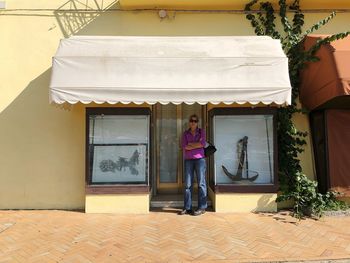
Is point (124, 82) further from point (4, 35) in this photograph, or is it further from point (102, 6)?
point (4, 35)

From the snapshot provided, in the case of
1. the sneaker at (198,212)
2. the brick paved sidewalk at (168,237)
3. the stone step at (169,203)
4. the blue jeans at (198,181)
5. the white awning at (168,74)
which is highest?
the white awning at (168,74)

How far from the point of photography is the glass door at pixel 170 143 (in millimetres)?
8367

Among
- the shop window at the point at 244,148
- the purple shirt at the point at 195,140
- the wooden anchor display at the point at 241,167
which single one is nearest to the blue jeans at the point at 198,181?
the purple shirt at the point at 195,140

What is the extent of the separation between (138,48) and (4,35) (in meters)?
3.28

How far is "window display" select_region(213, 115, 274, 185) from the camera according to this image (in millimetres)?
7238

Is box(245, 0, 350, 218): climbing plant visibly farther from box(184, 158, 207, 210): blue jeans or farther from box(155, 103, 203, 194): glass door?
box(155, 103, 203, 194): glass door

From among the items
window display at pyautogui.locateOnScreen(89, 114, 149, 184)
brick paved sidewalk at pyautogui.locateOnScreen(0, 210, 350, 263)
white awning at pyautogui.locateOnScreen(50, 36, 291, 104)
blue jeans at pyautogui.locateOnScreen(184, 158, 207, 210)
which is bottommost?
brick paved sidewalk at pyautogui.locateOnScreen(0, 210, 350, 263)

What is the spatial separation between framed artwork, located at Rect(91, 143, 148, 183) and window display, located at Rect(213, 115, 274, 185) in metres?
1.63

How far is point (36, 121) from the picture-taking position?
750cm

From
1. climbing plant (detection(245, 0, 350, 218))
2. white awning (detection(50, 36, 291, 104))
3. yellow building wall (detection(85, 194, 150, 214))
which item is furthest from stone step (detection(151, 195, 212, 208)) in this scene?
white awning (detection(50, 36, 291, 104))

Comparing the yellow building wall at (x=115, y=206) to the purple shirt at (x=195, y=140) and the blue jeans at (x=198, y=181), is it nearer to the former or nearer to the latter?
the blue jeans at (x=198, y=181)

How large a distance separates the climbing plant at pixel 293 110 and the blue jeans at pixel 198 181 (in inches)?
63.4

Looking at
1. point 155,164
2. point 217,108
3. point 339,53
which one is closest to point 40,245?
point 155,164

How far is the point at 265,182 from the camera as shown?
721 cm
